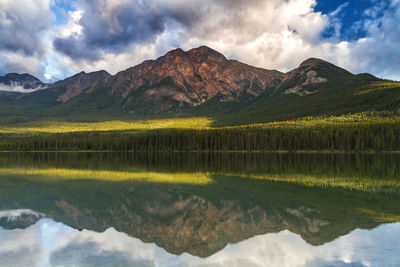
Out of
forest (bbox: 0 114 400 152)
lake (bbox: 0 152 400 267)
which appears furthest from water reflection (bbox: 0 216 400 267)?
forest (bbox: 0 114 400 152)

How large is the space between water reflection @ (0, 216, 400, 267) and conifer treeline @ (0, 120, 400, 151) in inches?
4817

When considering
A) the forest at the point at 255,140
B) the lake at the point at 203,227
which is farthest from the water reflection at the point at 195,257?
the forest at the point at 255,140

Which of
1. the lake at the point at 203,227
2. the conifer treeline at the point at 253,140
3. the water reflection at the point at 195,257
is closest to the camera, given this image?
the water reflection at the point at 195,257

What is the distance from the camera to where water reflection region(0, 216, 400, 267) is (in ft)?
40.2

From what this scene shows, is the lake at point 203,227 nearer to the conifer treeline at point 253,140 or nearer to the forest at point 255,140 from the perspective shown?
the forest at point 255,140

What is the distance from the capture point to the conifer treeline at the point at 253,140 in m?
128

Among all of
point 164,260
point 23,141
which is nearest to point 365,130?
point 164,260

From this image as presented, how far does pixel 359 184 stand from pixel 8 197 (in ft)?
119

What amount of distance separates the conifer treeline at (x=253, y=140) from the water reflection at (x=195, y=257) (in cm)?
12235

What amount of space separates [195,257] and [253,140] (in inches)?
5176

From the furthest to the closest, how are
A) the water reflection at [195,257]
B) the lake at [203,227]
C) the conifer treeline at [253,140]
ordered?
the conifer treeline at [253,140] < the lake at [203,227] < the water reflection at [195,257]

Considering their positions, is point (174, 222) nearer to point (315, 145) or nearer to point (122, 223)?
point (122, 223)

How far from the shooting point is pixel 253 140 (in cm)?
14175

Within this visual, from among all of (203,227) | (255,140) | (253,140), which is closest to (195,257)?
(203,227)
